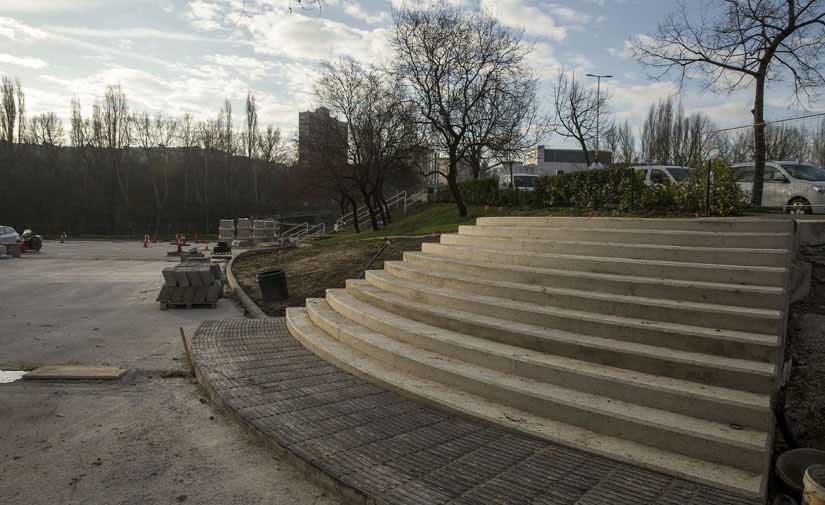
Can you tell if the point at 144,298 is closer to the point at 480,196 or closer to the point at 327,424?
the point at 327,424

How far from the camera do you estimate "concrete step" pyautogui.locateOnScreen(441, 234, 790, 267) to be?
5047 millimetres

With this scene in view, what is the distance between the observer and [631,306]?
185 inches

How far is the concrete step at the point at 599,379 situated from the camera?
338 cm

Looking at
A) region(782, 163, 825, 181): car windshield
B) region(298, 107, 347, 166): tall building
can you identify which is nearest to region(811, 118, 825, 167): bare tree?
region(782, 163, 825, 181): car windshield

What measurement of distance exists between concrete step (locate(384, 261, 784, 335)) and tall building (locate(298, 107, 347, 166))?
74.4ft

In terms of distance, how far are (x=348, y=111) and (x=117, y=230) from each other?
47.4m

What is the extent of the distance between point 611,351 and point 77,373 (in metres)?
5.81

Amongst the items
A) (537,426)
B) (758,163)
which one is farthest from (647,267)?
(758,163)

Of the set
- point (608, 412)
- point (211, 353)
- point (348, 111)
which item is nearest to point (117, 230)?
point (348, 111)

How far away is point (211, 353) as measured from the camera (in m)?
6.01

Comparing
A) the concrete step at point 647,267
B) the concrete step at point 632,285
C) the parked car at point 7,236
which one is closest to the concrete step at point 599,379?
the concrete step at point 632,285

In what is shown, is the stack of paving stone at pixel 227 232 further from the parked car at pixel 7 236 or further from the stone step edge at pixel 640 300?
the stone step edge at pixel 640 300

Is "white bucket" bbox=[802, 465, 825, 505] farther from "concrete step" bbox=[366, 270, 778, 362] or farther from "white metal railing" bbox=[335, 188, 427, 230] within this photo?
"white metal railing" bbox=[335, 188, 427, 230]

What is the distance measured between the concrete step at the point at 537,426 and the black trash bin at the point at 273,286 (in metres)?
5.06
